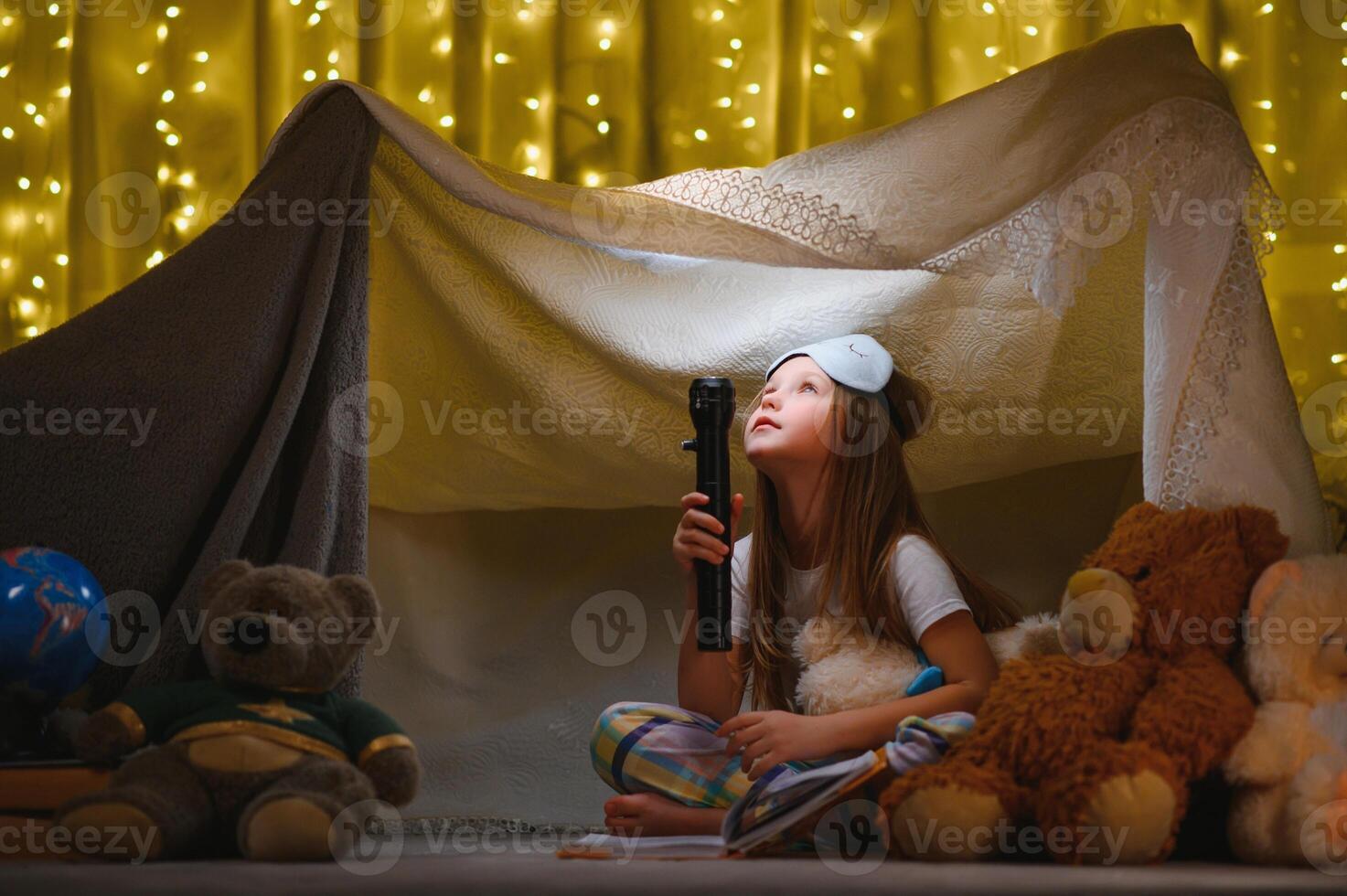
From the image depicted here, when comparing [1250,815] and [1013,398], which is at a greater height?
[1013,398]

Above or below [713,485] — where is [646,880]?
below

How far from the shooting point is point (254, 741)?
1.19m

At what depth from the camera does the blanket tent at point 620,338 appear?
1356mm

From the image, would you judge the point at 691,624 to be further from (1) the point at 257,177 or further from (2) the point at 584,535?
(1) the point at 257,177

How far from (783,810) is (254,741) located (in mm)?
501

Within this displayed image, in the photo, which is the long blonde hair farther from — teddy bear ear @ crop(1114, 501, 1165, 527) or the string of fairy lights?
the string of fairy lights

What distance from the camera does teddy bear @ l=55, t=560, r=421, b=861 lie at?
3.67 feet

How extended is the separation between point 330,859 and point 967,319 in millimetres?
1037

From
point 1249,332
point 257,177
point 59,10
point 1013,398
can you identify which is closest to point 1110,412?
point 1013,398

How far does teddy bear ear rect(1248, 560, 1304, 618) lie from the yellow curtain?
2.70 ft

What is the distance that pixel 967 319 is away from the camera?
169cm

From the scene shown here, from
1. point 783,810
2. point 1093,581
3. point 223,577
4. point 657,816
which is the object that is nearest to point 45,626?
point 223,577

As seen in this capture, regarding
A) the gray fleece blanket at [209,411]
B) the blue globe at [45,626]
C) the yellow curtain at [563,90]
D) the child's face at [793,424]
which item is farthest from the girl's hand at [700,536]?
the yellow curtain at [563,90]

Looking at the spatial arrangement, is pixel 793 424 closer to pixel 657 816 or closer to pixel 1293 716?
pixel 657 816
